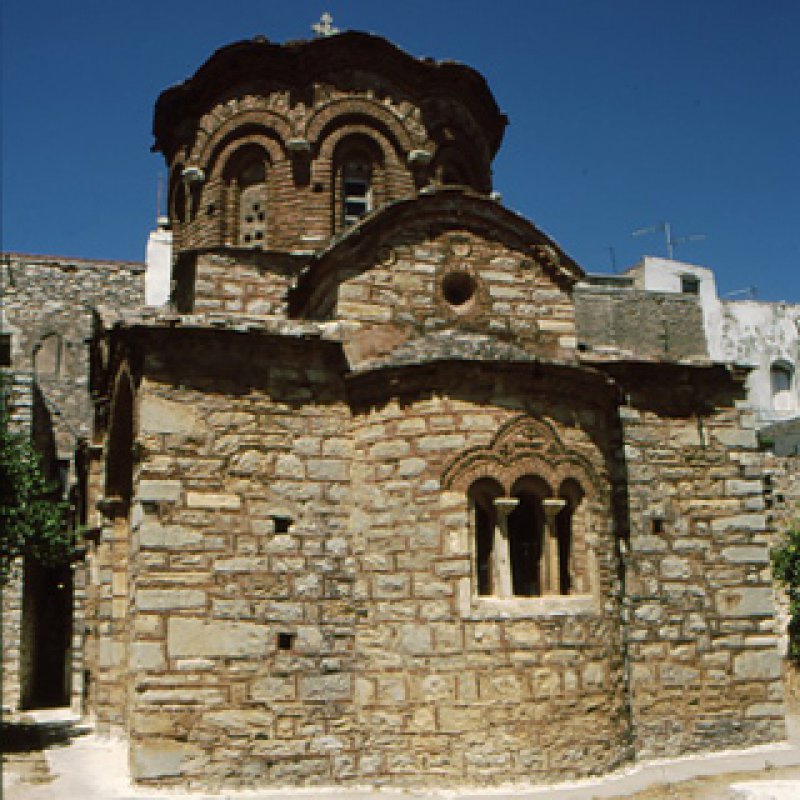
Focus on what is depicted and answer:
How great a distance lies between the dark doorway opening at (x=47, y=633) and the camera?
16125mm

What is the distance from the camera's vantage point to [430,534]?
7.43 meters

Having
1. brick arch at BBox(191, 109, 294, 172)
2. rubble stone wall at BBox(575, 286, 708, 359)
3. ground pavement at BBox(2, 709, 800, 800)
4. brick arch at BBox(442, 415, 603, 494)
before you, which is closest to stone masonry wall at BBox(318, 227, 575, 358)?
brick arch at BBox(442, 415, 603, 494)

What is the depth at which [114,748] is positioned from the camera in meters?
9.23

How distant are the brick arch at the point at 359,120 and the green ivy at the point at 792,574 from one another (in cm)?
892

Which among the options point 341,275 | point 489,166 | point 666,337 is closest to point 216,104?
point 489,166

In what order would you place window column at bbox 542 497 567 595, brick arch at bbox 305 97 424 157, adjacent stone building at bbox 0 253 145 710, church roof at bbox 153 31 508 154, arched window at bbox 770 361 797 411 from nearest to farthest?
window column at bbox 542 497 567 595 < brick arch at bbox 305 97 424 157 < church roof at bbox 153 31 508 154 < adjacent stone building at bbox 0 253 145 710 < arched window at bbox 770 361 797 411

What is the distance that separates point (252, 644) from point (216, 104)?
8.07 m

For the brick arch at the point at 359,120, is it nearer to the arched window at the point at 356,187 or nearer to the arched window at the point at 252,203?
the arched window at the point at 356,187

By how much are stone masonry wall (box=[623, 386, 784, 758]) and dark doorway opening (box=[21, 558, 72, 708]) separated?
11.6 m

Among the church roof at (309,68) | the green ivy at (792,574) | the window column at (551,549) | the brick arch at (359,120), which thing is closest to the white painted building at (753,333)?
the green ivy at (792,574)

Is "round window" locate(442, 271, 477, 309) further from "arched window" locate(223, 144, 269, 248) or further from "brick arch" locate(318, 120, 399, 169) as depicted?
"arched window" locate(223, 144, 269, 248)

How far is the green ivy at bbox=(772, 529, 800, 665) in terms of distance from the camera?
14.0 metres

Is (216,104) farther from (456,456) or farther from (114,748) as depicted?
(114,748)

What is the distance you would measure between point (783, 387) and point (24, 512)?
79.4ft
